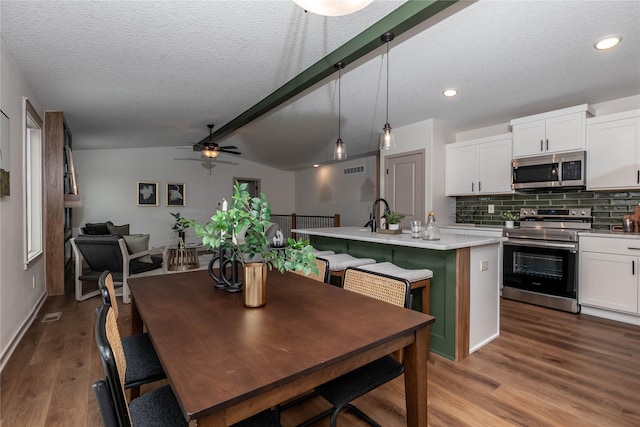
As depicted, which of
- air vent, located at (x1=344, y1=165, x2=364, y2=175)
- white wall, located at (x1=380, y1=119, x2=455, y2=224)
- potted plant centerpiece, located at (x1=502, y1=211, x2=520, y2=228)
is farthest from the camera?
air vent, located at (x1=344, y1=165, x2=364, y2=175)

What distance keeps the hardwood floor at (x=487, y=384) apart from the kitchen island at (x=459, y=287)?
5.0 inches

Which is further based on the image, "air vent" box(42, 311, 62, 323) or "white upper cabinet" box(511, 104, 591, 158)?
"white upper cabinet" box(511, 104, 591, 158)

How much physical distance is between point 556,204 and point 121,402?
4.96m

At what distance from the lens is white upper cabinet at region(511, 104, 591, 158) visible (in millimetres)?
3615

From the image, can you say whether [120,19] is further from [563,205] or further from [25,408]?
[563,205]

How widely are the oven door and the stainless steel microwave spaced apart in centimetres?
71

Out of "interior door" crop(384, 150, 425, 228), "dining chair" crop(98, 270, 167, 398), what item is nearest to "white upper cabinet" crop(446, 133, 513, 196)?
Result: "interior door" crop(384, 150, 425, 228)

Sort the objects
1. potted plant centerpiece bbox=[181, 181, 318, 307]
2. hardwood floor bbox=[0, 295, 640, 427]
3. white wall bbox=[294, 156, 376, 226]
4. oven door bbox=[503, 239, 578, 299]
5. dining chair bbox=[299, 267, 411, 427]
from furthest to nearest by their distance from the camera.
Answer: white wall bbox=[294, 156, 376, 226] < oven door bbox=[503, 239, 578, 299] < hardwood floor bbox=[0, 295, 640, 427] < potted plant centerpiece bbox=[181, 181, 318, 307] < dining chair bbox=[299, 267, 411, 427]

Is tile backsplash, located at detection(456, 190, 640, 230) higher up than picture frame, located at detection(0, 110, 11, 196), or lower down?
lower down

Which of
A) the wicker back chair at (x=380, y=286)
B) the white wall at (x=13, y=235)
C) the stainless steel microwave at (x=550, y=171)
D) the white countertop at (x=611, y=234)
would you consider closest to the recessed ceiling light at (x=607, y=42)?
the stainless steel microwave at (x=550, y=171)

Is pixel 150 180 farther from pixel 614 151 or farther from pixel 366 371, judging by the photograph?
pixel 614 151

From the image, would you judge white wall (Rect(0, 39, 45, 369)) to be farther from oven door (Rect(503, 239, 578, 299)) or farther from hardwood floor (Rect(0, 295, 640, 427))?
oven door (Rect(503, 239, 578, 299))

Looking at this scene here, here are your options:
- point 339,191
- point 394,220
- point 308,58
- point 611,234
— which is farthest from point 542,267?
point 339,191

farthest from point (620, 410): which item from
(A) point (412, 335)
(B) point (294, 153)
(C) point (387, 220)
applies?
(B) point (294, 153)
